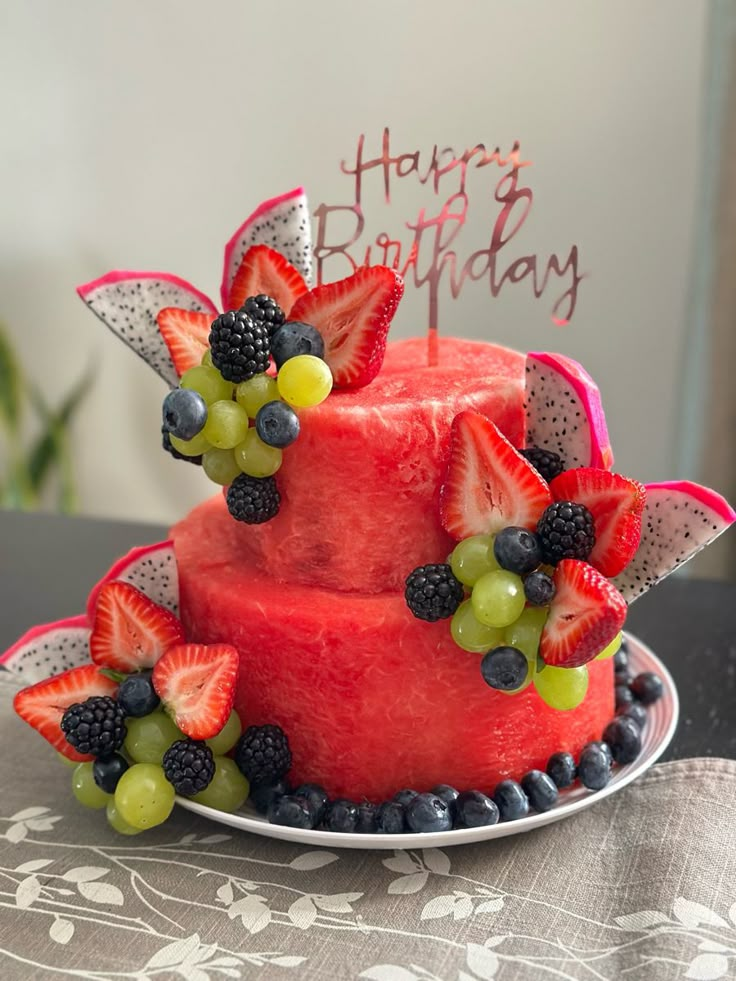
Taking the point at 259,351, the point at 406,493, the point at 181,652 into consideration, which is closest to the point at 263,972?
the point at 181,652

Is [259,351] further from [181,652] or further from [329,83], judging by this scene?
[329,83]

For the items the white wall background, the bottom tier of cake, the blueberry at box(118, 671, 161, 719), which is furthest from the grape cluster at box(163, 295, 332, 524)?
the white wall background

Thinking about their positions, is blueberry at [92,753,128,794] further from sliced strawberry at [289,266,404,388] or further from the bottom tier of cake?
sliced strawberry at [289,266,404,388]

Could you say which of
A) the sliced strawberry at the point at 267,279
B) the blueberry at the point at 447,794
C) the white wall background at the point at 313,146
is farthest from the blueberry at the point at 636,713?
the white wall background at the point at 313,146

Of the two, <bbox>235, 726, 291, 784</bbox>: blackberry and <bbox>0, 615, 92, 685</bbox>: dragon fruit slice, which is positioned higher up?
<bbox>0, 615, 92, 685</bbox>: dragon fruit slice

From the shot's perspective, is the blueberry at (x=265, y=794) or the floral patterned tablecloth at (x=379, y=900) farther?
the blueberry at (x=265, y=794)

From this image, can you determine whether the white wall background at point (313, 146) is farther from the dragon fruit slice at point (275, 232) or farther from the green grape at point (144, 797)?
the green grape at point (144, 797)
